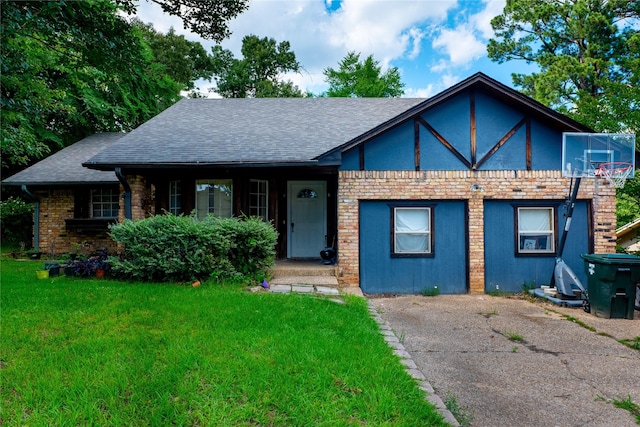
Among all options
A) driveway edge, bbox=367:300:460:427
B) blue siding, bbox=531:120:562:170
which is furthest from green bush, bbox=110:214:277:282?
blue siding, bbox=531:120:562:170

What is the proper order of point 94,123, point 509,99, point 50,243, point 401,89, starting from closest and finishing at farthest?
point 509,99 < point 50,243 < point 94,123 < point 401,89

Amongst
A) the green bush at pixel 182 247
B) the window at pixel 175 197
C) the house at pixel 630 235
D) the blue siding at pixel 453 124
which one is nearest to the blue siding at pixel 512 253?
the blue siding at pixel 453 124

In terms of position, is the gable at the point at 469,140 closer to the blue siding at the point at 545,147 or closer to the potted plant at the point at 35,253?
the blue siding at the point at 545,147

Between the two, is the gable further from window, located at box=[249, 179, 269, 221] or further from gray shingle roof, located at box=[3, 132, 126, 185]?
gray shingle roof, located at box=[3, 132, 126, 185]

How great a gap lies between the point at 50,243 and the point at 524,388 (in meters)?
13.9

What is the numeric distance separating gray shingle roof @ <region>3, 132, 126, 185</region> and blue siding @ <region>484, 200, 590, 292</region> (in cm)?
1084

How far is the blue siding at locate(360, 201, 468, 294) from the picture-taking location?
8.15 m

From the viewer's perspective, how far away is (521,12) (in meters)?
20.2

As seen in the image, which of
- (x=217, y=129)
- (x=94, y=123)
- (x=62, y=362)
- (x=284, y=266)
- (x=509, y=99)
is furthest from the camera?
(x=94, y=123)

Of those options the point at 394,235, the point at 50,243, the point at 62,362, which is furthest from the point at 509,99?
the point at 50,243

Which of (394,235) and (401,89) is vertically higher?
(401,89)

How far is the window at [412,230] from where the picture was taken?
8.24 m

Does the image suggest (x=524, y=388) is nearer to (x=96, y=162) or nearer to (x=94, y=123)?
(x=96, y=162)

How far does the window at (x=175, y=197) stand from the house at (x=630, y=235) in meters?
14.9
